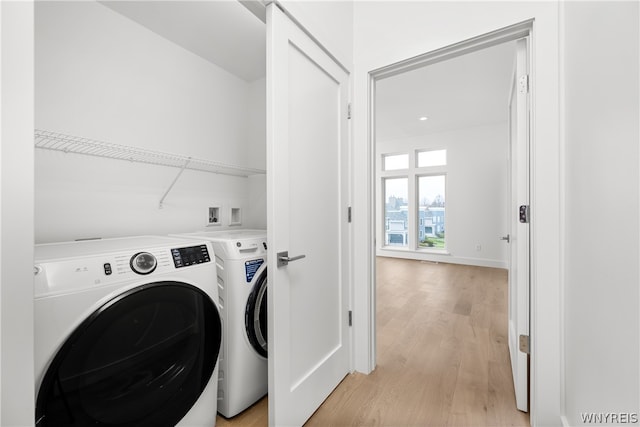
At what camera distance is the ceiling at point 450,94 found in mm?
2803

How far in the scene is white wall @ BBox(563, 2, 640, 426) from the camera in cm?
75

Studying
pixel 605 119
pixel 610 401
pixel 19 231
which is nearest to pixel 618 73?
pixel 605 119

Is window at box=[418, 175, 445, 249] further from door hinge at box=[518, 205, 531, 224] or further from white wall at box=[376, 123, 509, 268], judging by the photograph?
door hinge at box=[518, 205, 531, 224]

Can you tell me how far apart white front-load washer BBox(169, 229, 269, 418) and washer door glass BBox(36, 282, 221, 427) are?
122 mm

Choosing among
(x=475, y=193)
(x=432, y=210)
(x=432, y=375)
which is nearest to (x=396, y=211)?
(x=432, y=210)

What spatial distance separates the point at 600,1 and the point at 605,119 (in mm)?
395

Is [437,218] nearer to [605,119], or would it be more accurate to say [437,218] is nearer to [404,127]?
[404,127]

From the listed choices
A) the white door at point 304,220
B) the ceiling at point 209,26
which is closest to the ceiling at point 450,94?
the ceiling at point 209,26

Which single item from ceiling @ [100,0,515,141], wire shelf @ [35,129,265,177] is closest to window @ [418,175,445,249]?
ceiling @ [100,0,515,141]

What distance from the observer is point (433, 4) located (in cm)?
155

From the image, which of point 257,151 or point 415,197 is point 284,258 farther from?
point 415,197

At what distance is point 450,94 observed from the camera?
359 centimetres

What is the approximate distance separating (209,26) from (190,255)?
1.54 meters

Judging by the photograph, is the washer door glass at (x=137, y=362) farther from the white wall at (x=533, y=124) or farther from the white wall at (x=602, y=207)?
the white wall at (x=602, y=207)
